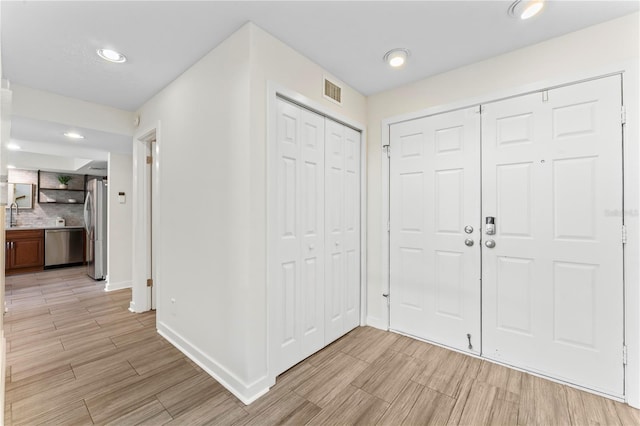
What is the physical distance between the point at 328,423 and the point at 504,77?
2768mm

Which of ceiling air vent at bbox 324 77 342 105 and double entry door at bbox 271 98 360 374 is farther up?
ceiling air vent at bbox 324 77 342 105

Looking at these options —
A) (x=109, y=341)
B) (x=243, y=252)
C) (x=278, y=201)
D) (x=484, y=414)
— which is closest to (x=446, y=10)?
(x=278, y=201)

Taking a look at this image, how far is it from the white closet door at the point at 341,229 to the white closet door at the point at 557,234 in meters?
1.15

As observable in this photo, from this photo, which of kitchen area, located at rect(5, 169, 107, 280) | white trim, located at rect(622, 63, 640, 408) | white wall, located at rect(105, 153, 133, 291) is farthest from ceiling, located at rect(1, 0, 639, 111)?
kitchen area, located at rect(5, 169, 107, 280)

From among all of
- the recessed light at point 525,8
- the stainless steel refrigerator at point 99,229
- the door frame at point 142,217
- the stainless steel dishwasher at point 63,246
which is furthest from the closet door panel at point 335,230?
the stainless steel dishwasher at point 63,246

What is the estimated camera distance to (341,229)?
105 inches

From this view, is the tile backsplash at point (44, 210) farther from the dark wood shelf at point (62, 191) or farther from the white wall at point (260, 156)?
the white wall at point (260, 156)

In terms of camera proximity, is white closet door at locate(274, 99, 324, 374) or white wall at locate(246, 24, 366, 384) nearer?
white wall at locate(246, 24, 366, 384)

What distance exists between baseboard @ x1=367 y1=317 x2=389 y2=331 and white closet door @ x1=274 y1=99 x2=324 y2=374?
2.35ft

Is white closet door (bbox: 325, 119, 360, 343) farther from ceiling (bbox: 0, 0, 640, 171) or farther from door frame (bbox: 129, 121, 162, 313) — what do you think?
door frame (bbox: 129, 121, 162, 313)

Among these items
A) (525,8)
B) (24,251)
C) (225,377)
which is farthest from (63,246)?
(525,8)

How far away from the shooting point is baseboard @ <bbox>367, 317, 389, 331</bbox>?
2.82 m

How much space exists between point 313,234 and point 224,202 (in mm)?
764

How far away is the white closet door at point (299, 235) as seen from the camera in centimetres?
206
